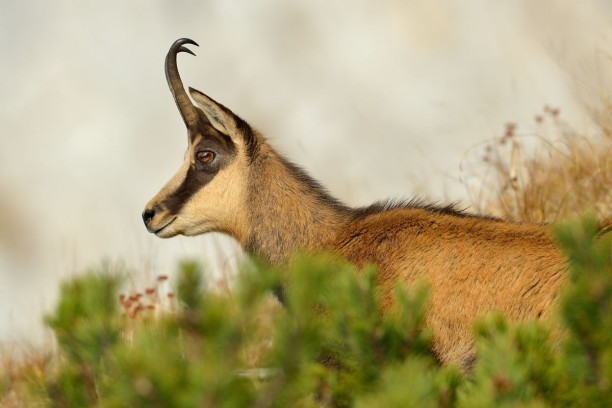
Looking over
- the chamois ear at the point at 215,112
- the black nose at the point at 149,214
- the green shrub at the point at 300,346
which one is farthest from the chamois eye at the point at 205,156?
the green shrub at the point at 300,346

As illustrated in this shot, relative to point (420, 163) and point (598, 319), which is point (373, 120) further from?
point (598, 319)

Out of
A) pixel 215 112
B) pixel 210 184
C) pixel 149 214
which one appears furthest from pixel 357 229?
pixel 149 214

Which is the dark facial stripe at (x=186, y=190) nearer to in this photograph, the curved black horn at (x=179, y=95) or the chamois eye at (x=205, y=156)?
the chamois eye at (x=205, y=156)

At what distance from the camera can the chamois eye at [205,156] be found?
759cm

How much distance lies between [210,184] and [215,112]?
55cm

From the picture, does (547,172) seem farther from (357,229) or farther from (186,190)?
(186,190)

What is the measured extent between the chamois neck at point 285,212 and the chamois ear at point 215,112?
342 mm

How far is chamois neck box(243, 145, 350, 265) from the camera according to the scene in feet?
24.1

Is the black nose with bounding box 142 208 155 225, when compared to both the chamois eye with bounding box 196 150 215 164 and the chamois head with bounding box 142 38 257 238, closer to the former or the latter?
the chamois head with bounding box 142 38 257 238

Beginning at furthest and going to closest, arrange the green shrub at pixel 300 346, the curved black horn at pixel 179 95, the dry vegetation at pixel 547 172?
the dry vegetation at pixel 547 172 < the curved black horn at pixel 179 95 < the green shrub at pixel 300 346

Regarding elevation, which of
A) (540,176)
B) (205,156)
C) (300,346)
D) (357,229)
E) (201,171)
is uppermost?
(205,156)

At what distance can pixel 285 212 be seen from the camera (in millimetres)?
7449

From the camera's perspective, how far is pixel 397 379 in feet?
8.93

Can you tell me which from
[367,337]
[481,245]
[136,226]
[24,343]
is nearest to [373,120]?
[136,226]
